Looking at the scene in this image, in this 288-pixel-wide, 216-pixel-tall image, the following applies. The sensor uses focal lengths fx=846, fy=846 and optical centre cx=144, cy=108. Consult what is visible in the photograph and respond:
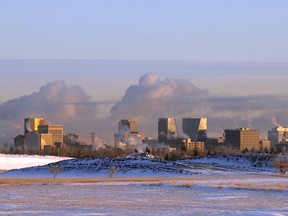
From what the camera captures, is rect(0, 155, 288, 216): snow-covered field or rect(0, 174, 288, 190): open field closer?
rect(0, 155, 288, 216): snow-covered field

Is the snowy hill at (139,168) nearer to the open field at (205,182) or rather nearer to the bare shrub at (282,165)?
the bare shrub at (282,165)

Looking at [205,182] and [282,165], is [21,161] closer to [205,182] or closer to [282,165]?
[282,165]

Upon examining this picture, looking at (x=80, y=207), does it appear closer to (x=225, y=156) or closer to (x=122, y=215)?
(x=122, y=215)

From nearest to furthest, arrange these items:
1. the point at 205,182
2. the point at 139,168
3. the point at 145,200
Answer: the point at 145,200 → the point at 205,182 → the point at 139,168

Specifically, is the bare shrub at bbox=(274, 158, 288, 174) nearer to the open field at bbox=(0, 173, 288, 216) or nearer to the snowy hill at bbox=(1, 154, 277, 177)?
the snowy hill at bbox=(1, 154, 277, 177)

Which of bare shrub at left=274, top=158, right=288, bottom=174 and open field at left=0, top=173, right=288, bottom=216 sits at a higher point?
bare shrub at left=274, top=158, right=288, bottom=174

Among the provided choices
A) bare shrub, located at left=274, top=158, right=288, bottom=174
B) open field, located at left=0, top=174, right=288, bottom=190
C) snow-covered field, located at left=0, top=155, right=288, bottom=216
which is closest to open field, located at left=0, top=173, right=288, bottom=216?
snow-covered field, located at left=0, top=155, right=288, bottom=216

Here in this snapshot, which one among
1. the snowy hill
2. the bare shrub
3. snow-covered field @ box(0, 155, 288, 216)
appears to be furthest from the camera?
the bare shrub

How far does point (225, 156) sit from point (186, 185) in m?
85.6

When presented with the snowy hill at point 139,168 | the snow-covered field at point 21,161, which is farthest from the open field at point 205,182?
the snow-covered field at point 21,161

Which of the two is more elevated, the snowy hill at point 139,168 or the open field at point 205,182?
the snowy hill at point 139,168

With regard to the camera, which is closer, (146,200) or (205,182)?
(146,200)

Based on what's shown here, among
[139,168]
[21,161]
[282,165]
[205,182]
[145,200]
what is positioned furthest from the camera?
[21,161]

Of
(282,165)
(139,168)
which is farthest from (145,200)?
(282,165)
